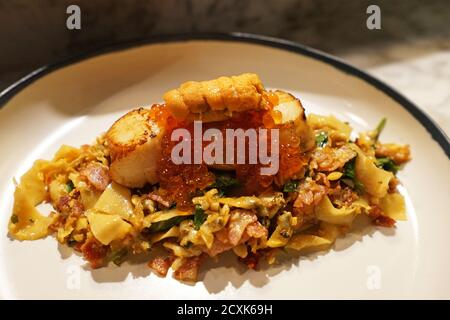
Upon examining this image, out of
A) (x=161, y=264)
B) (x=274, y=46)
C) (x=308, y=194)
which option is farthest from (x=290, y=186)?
(x=274, y=46)

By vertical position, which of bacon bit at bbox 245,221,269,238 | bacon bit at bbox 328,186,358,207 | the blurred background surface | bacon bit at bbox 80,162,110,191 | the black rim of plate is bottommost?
bacon bit at bbox 245,221,269,238

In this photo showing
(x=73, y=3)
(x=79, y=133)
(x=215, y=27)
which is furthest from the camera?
(x=215, y=27)

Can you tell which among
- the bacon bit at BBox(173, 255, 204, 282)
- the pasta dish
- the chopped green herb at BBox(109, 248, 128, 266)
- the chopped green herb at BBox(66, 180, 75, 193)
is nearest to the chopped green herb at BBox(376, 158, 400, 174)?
the pasta dish

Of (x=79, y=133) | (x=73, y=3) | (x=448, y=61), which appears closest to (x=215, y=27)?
(x=73, y=3)

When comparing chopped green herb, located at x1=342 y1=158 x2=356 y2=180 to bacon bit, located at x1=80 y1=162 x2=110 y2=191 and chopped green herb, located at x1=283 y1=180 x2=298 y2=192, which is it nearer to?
chopped green herb, located at x1=283 y1=180 x2=298 y2=192
